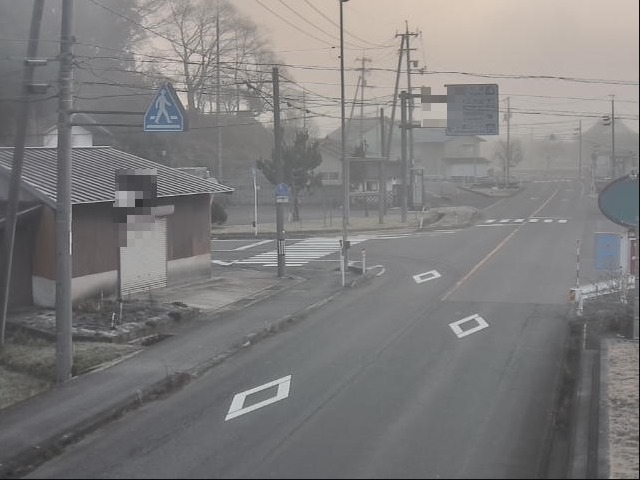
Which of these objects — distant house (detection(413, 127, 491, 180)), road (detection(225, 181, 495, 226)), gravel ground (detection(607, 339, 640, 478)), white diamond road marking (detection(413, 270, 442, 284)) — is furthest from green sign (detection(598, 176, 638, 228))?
distant house (detection(413, 127, 491, 180))

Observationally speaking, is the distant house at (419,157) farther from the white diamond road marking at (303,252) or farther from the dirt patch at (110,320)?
the dirt patch at (110,320)

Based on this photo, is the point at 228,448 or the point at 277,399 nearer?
the point at 228,448

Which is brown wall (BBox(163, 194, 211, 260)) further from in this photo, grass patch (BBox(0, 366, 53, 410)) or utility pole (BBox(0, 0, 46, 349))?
grass patch (BBox(0, 366, 53, 410))

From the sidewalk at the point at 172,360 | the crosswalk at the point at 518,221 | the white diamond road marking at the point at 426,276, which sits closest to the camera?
the sidewalk at the point at 172,360

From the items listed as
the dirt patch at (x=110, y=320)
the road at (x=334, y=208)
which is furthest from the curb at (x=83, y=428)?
the road at (x=334, y=208)

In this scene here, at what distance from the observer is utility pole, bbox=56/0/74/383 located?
1162 centimetres

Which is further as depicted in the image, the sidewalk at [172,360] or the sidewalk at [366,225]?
the sidewalk at [366,225]

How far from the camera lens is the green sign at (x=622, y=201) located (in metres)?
5.40

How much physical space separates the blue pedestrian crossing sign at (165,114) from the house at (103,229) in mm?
4791

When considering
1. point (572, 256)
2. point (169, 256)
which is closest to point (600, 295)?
point (572, 256)

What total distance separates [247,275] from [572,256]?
1087 cm

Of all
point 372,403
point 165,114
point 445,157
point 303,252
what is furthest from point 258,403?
point 445,157

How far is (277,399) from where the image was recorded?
33.0ft

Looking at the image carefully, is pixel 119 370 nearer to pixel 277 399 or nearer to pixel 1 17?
pixel 277 399
